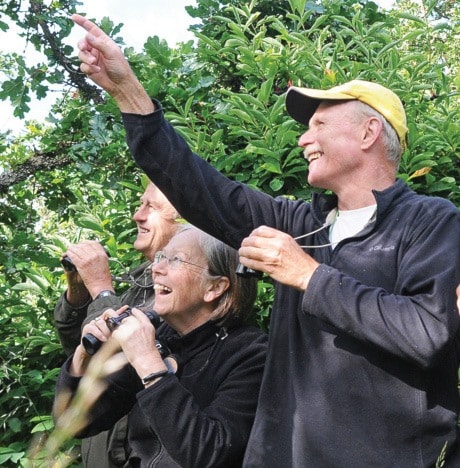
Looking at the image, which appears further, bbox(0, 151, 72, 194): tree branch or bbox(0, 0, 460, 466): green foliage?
bbox(0, 151, 72, 194): tree branch

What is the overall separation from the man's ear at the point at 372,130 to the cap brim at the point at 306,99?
0.11 metres

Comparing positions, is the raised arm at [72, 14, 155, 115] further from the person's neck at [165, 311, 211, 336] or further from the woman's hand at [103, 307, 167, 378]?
the person's neck at [165, 311, 211, 336]

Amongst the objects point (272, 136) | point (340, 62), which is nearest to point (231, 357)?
point (272, 136)

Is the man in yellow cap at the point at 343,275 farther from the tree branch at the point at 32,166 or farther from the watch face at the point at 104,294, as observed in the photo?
the tree branch at the point at 32,166

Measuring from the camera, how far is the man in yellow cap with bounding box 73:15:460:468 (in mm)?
2447

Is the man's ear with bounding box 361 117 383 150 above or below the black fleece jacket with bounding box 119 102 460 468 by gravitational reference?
above

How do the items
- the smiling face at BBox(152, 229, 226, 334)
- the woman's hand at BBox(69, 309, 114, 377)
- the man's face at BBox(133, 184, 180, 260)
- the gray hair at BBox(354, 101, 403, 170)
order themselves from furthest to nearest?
the man's face at BBox(133, 184, 180, 260) < the smiling face at BBox(152, 229, 226, 334) < the woman's hand at BBox(69, 309, 114, 377) < the gray hair at BBox(354, 101, 403, 170)

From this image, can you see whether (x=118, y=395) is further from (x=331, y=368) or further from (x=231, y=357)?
(x=331, y=368)

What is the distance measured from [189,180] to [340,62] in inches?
60.6

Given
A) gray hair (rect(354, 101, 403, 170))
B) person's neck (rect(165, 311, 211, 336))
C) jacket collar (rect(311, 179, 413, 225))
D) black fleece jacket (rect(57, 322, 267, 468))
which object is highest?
gray hair (rect(354, 101, 403, 170))

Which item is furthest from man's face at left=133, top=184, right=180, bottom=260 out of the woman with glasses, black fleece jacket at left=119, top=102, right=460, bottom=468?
black fleece jacket at left=119, top=102, right=460, bottom=468

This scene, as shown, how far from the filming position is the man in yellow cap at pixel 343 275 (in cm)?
245

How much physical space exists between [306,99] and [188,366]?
105 centimetres

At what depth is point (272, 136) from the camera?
381 centimetres
